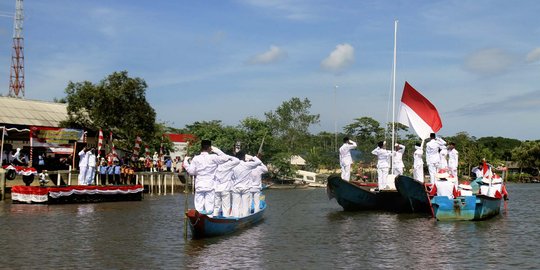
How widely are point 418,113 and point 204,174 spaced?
14714 mm

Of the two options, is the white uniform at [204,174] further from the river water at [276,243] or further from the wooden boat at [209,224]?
the river water at [276,243]

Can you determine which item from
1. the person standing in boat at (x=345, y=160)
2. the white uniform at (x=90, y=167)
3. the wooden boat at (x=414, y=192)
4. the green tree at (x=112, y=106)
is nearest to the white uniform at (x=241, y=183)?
the wooden boat at (x=414, y=192)

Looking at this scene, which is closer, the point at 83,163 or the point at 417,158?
the point at 417,158

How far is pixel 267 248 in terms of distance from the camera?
53.1 feet

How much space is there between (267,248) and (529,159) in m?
87.5

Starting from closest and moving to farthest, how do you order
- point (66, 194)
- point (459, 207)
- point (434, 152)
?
point (459, 207) < point (434, 152) < point (66, 194)

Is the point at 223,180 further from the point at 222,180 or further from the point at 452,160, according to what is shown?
the point at 452,160

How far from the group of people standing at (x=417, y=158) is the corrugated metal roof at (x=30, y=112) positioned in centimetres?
2308

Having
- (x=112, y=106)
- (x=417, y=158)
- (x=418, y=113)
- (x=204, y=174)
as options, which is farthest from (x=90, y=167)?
(x=204, y=174)

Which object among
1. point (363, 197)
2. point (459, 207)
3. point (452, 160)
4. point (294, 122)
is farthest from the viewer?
point (294, 122)

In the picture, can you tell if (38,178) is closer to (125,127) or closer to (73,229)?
(125,127)

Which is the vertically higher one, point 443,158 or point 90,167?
point 443,158

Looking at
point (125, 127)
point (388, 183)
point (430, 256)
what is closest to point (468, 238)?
point (430, 256)

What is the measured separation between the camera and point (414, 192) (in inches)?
999
